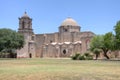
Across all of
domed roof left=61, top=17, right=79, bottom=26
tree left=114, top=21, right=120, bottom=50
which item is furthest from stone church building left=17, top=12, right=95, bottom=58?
tree left=114, top=21, right=120, bottom=50

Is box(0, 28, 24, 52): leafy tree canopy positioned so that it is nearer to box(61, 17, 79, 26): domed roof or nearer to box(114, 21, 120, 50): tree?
box(114, 21, 120, 50): tree

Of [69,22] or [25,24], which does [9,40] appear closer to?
[25,24]

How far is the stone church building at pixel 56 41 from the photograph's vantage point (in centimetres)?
10372

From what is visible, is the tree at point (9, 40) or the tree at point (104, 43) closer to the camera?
the tree at point (104, 43)

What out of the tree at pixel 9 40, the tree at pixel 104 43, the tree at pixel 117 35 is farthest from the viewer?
the tree at pixel 9 40

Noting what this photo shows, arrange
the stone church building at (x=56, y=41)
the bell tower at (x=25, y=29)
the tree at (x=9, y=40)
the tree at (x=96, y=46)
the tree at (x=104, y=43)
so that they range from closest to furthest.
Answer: the tree at (x=104, y=43), the tree at (x=9, y=40), the tree at (x=96, y=46), the bell tower at (x=25, y=29), the stone church building at (x=56, y=41)

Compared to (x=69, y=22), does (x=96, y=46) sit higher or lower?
lower

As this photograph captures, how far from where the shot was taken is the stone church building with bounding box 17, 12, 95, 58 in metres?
104

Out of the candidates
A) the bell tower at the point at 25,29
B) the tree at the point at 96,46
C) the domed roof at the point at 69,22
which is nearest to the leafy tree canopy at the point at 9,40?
the tree at the point at 96,46

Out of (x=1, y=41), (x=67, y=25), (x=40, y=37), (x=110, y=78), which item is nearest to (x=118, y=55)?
(x=67, y=25)

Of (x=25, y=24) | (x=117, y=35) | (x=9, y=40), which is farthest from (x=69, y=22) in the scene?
(x=117, y=35)

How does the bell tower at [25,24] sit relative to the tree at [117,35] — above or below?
above

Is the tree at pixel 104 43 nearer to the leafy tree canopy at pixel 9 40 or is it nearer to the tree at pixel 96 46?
the tree at pixel 96 46

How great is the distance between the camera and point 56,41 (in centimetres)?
11300
